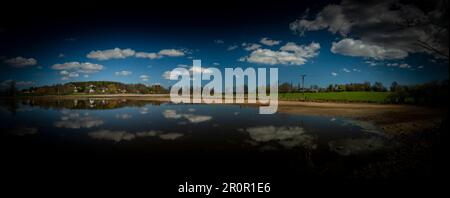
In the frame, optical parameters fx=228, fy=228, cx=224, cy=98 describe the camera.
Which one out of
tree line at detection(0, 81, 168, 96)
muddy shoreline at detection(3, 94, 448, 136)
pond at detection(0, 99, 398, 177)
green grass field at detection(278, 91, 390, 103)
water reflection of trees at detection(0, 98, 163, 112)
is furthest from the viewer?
tree line at detection(0, 81, 168, 96)

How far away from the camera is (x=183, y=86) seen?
18625 centimetres

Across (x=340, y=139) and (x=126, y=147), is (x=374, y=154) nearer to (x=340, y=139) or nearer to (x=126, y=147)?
(x=340, y=139)

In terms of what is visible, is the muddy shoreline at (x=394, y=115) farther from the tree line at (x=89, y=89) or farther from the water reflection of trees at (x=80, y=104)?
the tree line at (x=89, y=89)

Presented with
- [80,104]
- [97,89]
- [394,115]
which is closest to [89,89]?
[97,89]

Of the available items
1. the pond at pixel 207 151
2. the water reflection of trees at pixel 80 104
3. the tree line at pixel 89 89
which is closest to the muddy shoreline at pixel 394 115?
the pond at pixel 207 151

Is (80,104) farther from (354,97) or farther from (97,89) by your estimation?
(97,89)

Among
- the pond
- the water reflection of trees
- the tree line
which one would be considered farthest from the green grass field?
the tree line

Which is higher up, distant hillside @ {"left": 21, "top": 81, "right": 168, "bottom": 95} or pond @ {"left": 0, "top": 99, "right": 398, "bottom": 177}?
distant hillside @ {"left": 21, "top": 81, "right": 168, "bottom": 95}

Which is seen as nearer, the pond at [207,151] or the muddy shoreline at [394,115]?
the pond at [207,151]

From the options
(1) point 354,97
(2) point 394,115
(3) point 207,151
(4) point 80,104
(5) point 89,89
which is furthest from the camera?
(5) point 89,89

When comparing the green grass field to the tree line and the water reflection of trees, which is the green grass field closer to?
the water reflection of trees
